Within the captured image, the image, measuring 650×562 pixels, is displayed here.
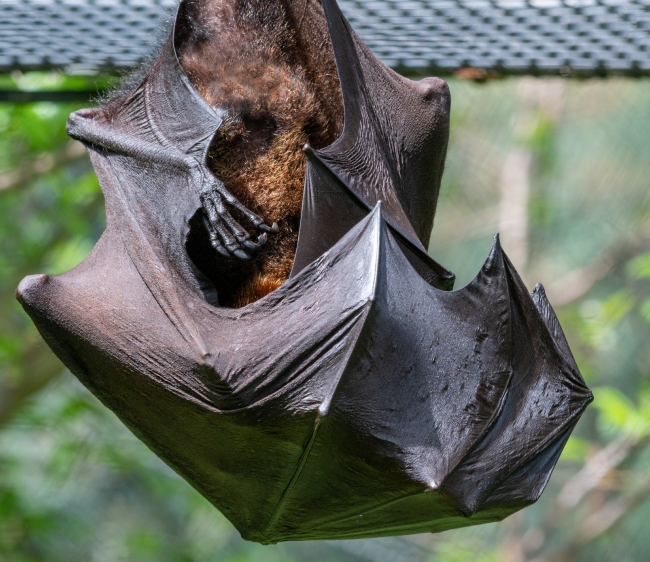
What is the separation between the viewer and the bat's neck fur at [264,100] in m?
1.85

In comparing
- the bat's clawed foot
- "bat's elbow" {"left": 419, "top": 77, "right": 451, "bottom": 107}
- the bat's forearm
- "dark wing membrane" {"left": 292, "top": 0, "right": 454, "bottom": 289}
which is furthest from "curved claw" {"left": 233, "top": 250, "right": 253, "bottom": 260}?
"bat's elbow" {"left": 419, "top": 77, "right": 451, "bottom": 107}

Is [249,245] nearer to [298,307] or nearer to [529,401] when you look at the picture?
[298,307]

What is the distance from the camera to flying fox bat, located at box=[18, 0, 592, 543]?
4.82 feet

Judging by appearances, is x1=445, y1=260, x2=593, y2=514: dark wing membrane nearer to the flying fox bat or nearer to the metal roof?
the flying fox bat

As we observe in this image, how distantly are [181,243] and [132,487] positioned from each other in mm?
6881

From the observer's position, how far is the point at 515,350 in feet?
5.23

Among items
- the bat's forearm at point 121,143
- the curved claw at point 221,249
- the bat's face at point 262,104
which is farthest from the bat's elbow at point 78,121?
the curved claw at point 221,249

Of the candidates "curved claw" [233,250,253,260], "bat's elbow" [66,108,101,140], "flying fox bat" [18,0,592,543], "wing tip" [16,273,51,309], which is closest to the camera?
"flying fox bat" [18,0,592,543]

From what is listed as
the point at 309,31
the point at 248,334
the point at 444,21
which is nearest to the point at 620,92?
the point at 444,21

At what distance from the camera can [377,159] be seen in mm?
1858

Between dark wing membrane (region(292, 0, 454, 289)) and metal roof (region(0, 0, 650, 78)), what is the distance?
1.20 ft

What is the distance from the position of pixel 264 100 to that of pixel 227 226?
39 centimetres

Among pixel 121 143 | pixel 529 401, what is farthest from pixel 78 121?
pixel 529 401

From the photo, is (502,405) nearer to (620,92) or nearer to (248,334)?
(248,334)
